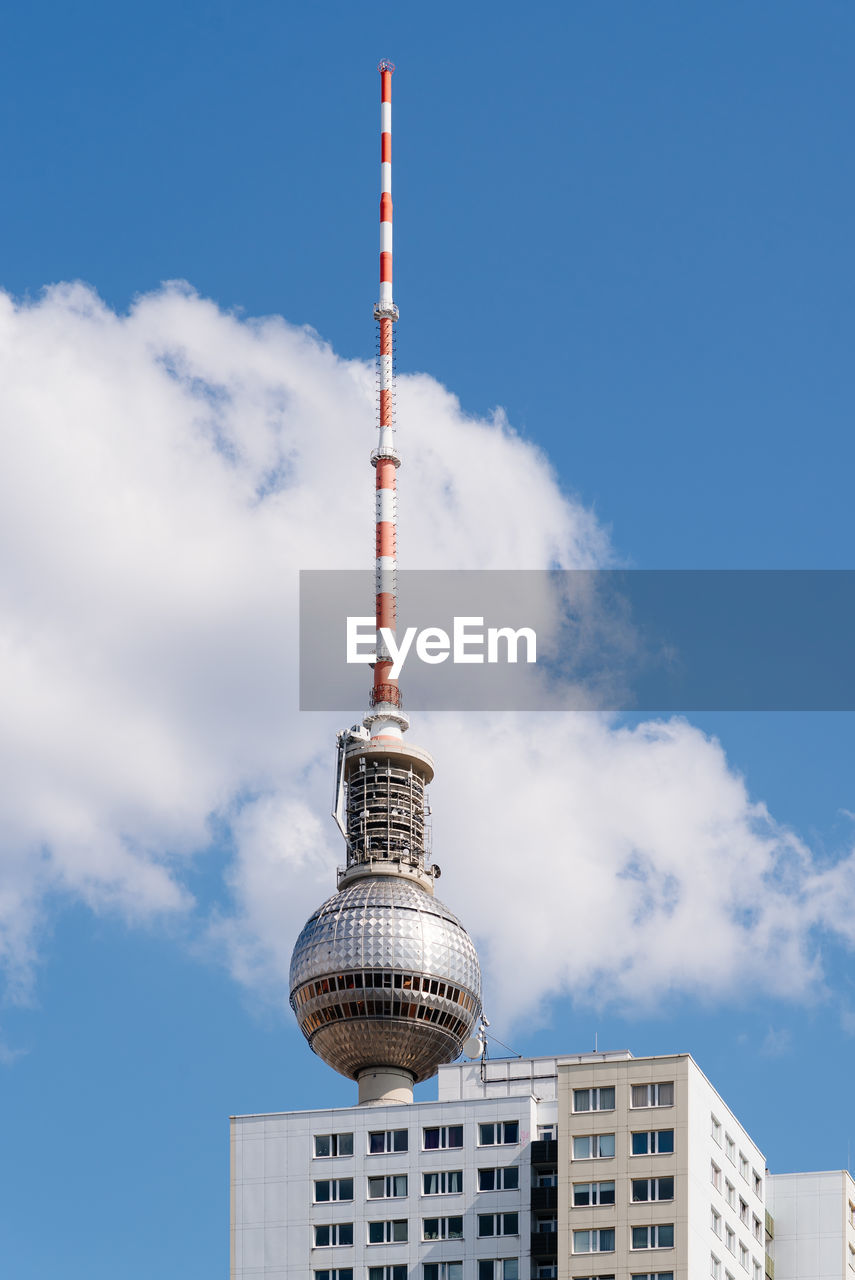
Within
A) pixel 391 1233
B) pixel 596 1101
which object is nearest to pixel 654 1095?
pixel 596 1101

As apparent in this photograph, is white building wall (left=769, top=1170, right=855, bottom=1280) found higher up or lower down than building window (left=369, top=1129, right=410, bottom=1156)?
lower down

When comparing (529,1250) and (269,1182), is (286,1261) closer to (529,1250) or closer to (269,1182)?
(269,1182)

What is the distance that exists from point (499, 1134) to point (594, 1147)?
→ 33.2 feet

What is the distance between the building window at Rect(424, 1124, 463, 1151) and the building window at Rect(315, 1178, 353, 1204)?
515 centimetres

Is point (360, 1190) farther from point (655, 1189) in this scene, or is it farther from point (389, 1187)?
point (655, 1189)

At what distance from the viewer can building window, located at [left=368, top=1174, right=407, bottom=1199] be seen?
145 metres

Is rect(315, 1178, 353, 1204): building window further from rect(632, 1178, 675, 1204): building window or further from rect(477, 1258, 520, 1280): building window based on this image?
rect(632, 1178, 675, 1204): building window

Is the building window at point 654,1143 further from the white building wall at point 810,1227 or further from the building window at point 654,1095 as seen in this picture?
the white building wall at point 810,1227

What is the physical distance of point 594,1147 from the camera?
135625mm

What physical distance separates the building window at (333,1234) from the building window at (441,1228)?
4442mm

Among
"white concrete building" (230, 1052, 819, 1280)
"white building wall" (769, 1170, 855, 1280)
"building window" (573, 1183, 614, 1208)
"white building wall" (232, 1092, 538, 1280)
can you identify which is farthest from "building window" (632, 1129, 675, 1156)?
"white building wall" (769, 1170, 855, 1280)

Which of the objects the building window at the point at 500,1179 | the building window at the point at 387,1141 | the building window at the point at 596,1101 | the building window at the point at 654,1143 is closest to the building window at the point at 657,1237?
the building window at the point at 654,1143

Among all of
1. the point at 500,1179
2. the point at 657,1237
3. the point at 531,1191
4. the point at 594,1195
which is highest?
the point at 500,1179

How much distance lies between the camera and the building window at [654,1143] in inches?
5281
